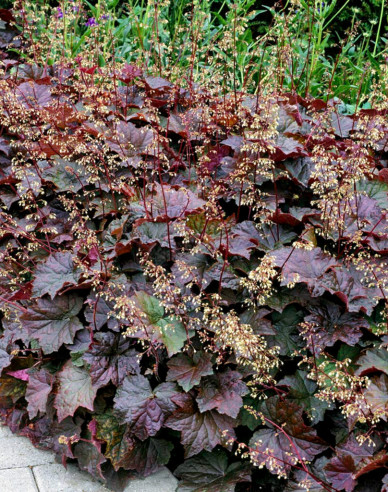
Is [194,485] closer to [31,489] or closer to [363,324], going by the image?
[31,489]

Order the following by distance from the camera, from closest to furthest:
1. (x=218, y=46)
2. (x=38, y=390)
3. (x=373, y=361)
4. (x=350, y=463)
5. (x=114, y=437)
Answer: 1. (x=350, y=463)
2. (x=373, y=361)
3. (x=114, y=437)
4. (x=38, y=390)
5. (x=218, y=46)

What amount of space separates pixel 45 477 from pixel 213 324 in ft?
3.12

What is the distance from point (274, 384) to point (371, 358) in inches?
15.1

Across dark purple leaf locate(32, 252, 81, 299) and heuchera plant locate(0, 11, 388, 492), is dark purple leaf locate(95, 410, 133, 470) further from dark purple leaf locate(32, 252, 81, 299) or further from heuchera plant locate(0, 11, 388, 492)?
dark purple leaf locate(32, 252, 81, 299)

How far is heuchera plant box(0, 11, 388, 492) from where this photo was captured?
2156 mm

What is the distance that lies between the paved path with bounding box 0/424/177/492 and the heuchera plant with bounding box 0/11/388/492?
0.05m

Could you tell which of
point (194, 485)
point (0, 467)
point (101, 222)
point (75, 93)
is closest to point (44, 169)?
point (101, 222)

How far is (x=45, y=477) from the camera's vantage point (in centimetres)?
231

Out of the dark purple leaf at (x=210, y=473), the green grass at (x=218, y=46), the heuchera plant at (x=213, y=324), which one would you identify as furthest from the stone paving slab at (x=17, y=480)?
the green grass at (x=218, y=46)

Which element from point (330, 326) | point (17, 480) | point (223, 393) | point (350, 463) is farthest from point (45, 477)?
point (330, 326)

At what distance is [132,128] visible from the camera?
2.96m

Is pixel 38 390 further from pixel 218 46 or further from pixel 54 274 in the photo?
pixel 218 46

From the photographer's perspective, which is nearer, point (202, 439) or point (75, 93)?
point (202, 439)

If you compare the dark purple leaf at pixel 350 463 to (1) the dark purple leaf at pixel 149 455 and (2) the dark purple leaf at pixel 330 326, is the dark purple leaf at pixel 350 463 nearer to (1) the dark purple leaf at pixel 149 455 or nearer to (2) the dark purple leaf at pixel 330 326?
(2) the dark purple leaf at pixel 330 326
